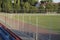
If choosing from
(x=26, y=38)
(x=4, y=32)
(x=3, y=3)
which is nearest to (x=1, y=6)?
(x=3, y=3)

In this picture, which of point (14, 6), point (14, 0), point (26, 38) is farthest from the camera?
point (14, 0)

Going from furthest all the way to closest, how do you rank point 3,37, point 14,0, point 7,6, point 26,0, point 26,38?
1. point 26,0
2. point 14,0
3. point 7,6
4. point 26,38
5. point 3,37

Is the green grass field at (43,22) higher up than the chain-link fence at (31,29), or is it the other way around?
the chain-link fence at (31,29)

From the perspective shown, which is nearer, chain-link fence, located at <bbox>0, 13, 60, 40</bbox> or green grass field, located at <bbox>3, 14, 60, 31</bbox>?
chain-link fence, located at <bbox>0, 13, 60, 40</bbox>

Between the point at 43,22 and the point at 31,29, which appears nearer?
the point at 31,29

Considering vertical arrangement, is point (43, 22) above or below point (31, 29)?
below

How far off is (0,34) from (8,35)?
0.17 meters

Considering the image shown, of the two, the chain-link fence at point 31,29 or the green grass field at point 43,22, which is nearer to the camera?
the chain-link fence at point 31,29

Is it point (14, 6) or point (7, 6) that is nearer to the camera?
point (7, 6)

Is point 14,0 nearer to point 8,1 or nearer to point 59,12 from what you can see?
point 8,1

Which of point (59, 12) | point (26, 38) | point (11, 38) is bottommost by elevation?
point (59, 12)

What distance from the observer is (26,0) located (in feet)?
211

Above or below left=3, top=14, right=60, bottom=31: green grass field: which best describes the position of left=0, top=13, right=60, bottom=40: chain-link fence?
above

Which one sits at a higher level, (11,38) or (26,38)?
(11,38)
